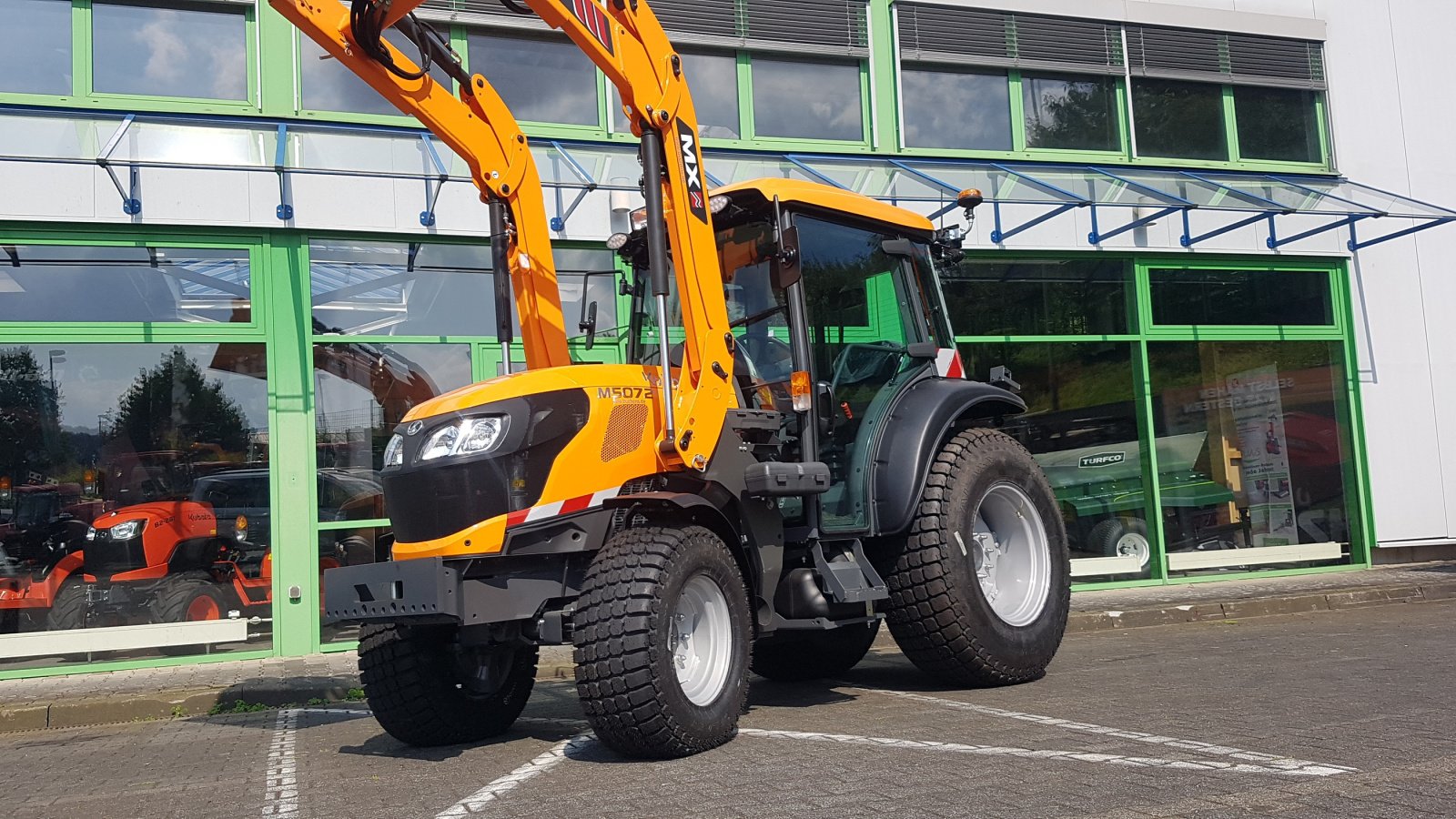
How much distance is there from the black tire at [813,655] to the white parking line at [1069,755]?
1857 millimetres

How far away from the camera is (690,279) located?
5902 millimetres

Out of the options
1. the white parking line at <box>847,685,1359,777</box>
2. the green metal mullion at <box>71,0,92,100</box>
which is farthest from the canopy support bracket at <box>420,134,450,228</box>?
the white parking line at <box>847,685,1359,777</box>

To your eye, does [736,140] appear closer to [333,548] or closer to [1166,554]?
[333,548]

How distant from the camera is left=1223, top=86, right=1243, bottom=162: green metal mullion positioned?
1409cm

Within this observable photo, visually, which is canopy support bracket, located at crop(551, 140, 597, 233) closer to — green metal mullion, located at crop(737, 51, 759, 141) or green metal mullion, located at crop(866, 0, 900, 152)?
green metal mullion, located at crop(737, 51, 759, 141)

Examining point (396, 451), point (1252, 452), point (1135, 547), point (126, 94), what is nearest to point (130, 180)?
point (126, 94)

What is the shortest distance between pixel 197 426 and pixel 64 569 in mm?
1492

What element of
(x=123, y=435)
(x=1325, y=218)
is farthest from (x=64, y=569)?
(x=1325, y=218)

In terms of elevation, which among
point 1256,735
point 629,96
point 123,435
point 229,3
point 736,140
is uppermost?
point 229,3

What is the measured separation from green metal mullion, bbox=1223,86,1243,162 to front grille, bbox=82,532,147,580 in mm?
11888

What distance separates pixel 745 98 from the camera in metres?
12.4

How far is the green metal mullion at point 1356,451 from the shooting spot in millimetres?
13922

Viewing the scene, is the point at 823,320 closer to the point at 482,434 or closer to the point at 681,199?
the point at 681,199

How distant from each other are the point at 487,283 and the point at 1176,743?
7913mm
